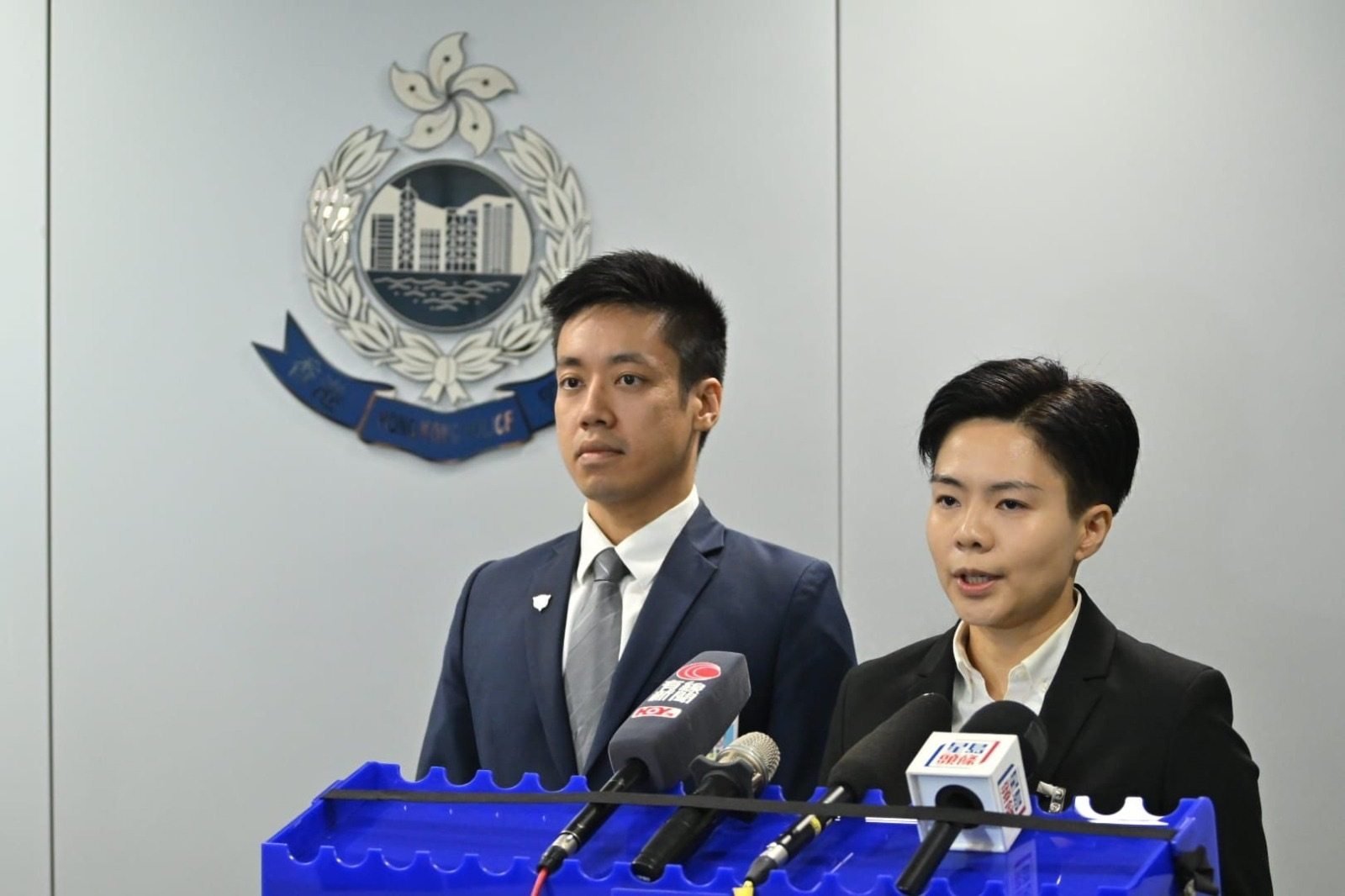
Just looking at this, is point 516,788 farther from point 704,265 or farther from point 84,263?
point 84,263

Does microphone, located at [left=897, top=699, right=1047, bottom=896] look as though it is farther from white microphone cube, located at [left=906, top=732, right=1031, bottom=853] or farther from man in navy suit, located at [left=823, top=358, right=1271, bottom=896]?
man in navy suit, located at [left=823, top=358, right=1271, bottom=896]

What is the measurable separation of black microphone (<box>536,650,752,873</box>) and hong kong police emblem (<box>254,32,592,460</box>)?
7.59 feet

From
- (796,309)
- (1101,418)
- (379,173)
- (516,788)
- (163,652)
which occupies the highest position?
(379,173)

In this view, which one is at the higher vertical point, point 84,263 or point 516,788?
point 84,263

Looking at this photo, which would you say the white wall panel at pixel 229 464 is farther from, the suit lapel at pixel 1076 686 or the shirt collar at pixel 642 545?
the suit lapel at pixel 1076 686

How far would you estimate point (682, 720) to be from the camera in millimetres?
1108

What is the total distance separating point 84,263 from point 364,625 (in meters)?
1.01

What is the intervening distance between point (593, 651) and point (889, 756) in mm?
895

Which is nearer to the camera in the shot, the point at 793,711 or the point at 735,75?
the point at 793,711

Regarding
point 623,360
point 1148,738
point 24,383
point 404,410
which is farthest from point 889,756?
point 24,383

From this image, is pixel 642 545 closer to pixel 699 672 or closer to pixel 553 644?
pixel 553 644

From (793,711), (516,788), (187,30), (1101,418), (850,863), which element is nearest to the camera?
(850,863)

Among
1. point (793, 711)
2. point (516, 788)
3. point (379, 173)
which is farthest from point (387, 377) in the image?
point (516, 788)

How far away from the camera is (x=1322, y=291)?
3.29 metres
